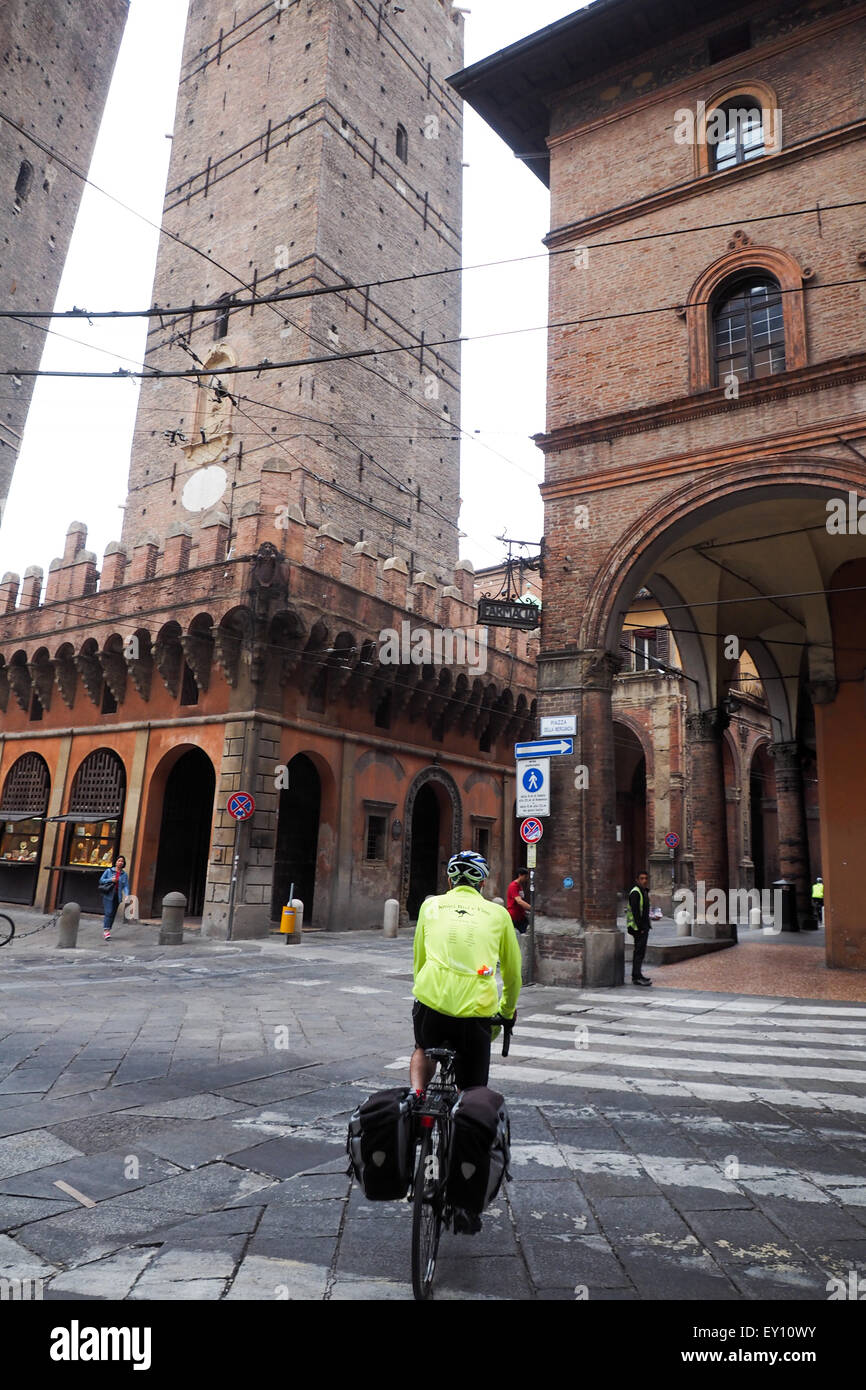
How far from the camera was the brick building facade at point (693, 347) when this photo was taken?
12.0 m

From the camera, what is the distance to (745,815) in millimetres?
31141

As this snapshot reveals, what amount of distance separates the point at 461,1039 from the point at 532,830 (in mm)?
9096

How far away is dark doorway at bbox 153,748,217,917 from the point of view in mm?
20078

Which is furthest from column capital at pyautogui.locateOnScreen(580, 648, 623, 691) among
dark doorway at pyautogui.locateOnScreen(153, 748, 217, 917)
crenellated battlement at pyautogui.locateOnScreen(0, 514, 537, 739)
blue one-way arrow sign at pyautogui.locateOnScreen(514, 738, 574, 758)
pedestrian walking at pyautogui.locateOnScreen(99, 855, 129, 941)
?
dark doorway at pyautogui.locateOnScreen(153, 748, 217, 917)

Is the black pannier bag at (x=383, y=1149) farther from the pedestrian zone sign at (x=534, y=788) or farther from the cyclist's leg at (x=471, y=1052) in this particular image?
the pedestrian zone sign at (x=534, y=788)

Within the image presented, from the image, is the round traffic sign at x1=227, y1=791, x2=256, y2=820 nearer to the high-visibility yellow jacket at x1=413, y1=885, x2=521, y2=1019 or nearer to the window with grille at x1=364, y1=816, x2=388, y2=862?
the window with grille at x1=364, y1=816, x2=388, y2=862

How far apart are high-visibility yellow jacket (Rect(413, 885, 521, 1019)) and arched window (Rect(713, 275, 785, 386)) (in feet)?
36.9

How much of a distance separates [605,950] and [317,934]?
8361mm

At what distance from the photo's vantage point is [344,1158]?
168 inches

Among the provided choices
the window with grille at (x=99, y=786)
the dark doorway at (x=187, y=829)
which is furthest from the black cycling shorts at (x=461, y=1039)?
the window with grille at (x=99, y=786)

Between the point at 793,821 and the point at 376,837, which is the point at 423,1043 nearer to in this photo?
the point at 376,837

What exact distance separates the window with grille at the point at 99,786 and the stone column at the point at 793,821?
15.7 m

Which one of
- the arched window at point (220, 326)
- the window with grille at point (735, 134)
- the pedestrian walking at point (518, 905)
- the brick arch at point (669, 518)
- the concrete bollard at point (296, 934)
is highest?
the arched window at point (220, 326)
